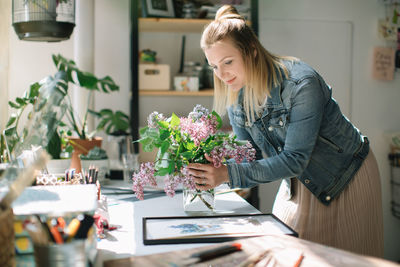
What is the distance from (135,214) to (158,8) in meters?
1.99

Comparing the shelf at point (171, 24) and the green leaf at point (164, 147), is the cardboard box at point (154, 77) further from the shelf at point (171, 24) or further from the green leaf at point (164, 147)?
the green leaf at point (164, 147)

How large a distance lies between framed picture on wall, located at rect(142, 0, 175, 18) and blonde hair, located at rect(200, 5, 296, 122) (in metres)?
1.51

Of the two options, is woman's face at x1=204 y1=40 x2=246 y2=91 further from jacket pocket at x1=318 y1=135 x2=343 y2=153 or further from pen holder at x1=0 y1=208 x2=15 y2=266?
pen holder at x1=0 y1=208 x2=15 y2=266

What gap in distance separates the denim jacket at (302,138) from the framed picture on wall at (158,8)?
1525 millimetres

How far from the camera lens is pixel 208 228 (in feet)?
3.89

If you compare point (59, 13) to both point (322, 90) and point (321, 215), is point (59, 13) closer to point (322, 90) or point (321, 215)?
point (322, 90)

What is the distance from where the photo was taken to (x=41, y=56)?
3158mm

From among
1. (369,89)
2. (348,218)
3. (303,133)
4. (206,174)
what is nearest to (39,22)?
(206,174)

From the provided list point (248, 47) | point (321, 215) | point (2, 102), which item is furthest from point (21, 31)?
point (321, 215)

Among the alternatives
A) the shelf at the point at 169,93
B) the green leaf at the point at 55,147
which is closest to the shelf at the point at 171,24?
the shelf at the point at 169,93

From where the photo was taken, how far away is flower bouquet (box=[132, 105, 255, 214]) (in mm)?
1303

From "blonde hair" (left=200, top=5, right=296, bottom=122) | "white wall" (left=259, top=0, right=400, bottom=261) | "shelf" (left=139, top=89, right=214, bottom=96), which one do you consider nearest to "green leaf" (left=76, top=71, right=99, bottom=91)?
"shelf" (left=139, top=89, right=214, bottom=96)

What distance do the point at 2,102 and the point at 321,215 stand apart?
1768 millimetres

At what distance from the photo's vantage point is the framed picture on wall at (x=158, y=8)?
3012 mm
